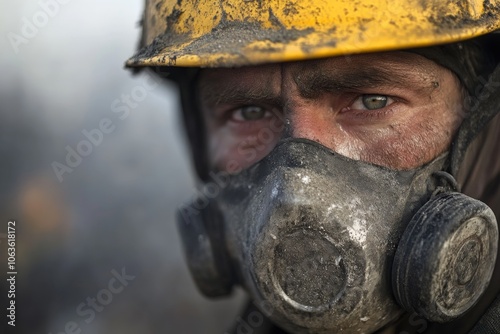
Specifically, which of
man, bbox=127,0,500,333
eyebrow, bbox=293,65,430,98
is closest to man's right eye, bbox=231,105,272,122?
man, bbox=127,0,500,333

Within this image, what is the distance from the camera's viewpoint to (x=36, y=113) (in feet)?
18.0

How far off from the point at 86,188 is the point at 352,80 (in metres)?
3.91

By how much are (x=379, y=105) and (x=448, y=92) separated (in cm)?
23

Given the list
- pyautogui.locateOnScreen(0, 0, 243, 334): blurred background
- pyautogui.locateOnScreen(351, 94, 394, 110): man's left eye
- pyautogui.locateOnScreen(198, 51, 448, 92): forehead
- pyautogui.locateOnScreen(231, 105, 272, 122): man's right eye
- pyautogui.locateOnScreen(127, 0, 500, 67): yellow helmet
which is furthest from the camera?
pyautogui.locateOnScreen(0, 0, 243, 334): blurred background

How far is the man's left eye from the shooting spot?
2018 millimetres

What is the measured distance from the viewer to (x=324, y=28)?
5.89 ft

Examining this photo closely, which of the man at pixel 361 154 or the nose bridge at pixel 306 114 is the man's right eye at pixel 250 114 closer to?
the man at pixel 361 154

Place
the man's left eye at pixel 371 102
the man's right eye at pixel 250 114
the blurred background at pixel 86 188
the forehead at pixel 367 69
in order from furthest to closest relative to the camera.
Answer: the blurred background at pixel 86 188
the man's right eye at pixel 250 114
the man's left eye at pixel 371 102
the forehead at pixel 367 69

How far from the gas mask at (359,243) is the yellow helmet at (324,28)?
339 mm

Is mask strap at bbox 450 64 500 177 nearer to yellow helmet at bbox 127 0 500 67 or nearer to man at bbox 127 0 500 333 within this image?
man at bbox 127 0 500 333

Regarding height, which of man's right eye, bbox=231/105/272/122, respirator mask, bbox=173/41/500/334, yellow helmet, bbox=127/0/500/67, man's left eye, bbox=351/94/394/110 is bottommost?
respirator mask, bbox=173/41/500/334

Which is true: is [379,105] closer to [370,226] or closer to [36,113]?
Result: [370,226]

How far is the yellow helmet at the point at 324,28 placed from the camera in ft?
5.74

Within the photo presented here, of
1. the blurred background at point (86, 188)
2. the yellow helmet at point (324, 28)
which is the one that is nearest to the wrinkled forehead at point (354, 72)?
the yellow helmet at point (324, 28)
